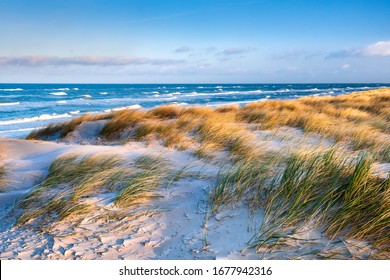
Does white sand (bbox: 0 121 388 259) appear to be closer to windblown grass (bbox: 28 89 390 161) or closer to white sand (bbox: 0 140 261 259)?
white sand (bbox: 0 140 261 259)

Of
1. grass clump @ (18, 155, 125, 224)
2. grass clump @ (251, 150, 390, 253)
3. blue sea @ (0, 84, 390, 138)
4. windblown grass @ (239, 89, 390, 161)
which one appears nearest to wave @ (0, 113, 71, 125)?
blue sea @ (0, 84, 390, 138)

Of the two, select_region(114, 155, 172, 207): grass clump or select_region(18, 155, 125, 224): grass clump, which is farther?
select_region(114, 155, 172, 207): grass clump

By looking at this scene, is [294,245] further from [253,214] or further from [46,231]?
[46,231]

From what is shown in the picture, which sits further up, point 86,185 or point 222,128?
point 222,128

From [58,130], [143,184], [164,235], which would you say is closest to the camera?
[164,235]

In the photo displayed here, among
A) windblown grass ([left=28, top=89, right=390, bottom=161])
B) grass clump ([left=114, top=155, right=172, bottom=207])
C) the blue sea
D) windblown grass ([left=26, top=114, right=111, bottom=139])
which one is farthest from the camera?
the blue sea

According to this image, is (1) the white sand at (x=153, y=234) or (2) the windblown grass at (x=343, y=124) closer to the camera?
(1) the white sand at (x=153, y=234)

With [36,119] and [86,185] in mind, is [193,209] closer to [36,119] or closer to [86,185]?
[86,185]

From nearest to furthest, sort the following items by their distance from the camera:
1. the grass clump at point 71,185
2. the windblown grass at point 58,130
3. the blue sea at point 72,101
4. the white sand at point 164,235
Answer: the white sand at point 164,235 < the grass clump at point 71,185 < the windblown grass at point 58,130 < the blue sea at point 72,101

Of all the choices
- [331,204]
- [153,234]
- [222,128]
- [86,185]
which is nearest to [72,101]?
[222,128]

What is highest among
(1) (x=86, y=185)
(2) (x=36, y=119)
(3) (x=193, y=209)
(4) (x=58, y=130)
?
(1) (x=86, y=185)

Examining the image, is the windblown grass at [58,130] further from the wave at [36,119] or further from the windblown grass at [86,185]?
the wave at [36,119]

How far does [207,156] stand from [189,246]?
2619 mm

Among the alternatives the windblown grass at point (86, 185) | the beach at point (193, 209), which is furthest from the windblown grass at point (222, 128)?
the windblown grass at point (86, 185)
